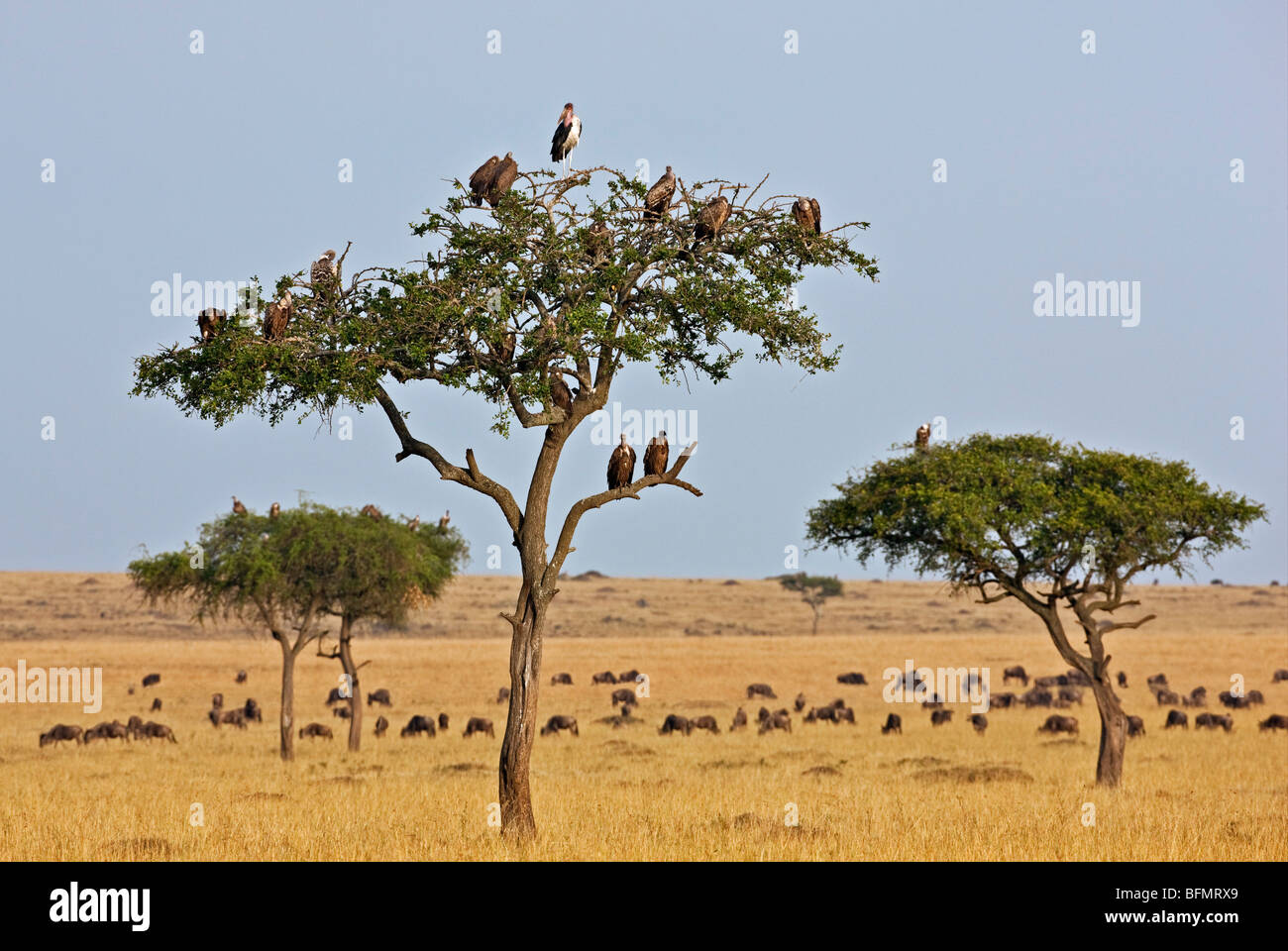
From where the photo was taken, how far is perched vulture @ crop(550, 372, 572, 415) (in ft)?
53.1

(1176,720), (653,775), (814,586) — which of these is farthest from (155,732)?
(814,586)

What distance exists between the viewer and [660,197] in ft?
51.5

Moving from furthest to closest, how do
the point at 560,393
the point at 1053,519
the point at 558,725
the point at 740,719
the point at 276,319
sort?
the point at 740,719 < the point at 558,725 < the point at 1053,519 < the point at 560,393 < the point at 276,319

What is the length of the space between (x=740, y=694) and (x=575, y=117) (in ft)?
141

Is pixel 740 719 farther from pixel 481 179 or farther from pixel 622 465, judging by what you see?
pixel 481 179

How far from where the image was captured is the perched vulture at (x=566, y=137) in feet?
53.0

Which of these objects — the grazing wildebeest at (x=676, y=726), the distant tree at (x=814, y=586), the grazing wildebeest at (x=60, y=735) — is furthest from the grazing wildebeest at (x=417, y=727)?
the distant tree at (x=814, y=586)

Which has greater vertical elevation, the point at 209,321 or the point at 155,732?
the point at 209,321

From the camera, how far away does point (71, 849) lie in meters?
15.3

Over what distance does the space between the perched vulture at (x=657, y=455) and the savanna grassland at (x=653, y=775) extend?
4.84 metres

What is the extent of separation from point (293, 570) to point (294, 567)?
91mm

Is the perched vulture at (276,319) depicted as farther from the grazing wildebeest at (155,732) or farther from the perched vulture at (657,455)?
the grazing wildebeest at (155,732)

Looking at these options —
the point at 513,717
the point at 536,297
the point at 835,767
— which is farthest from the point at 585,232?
the point at 835,767

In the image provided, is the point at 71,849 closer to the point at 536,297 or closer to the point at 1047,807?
the point at 536,297
